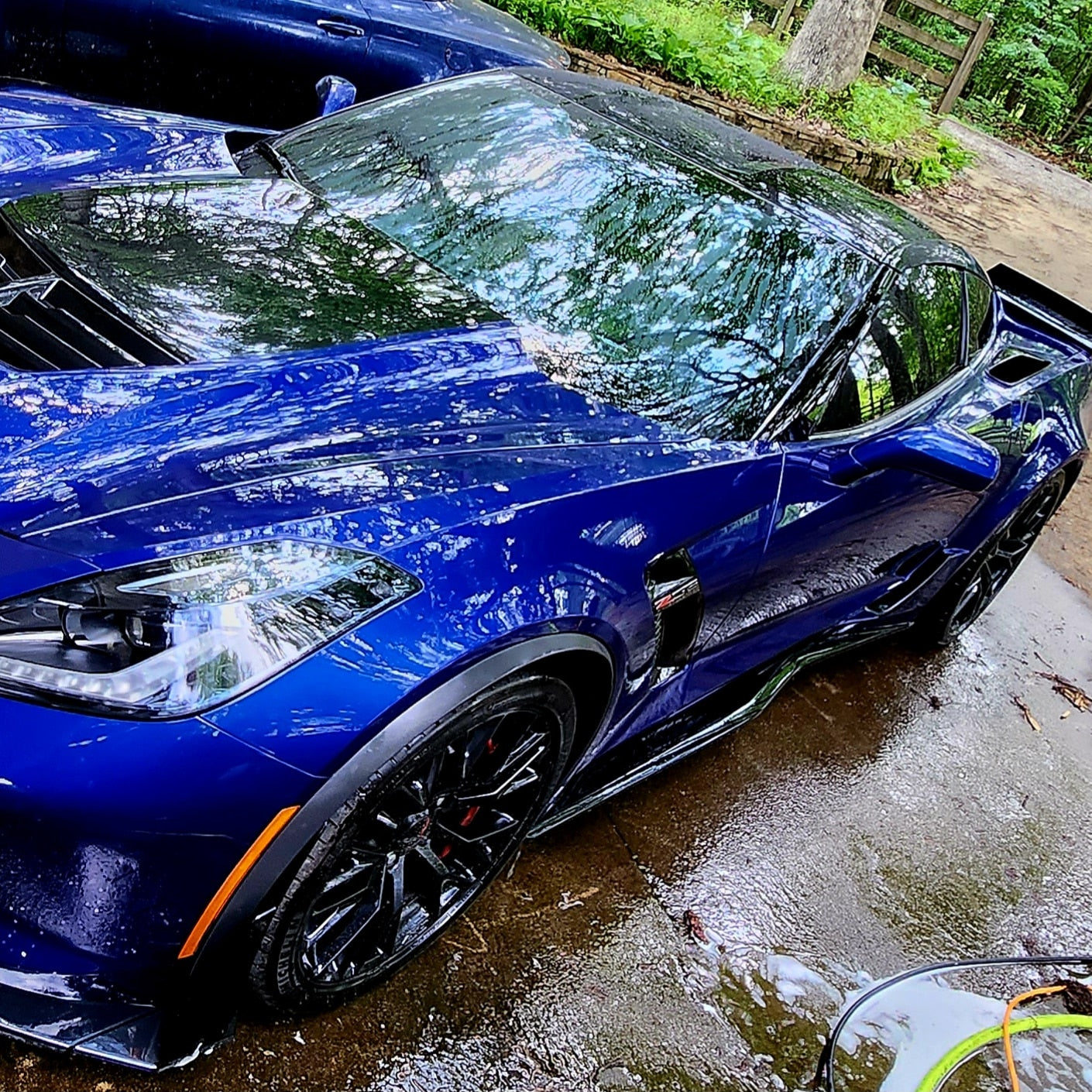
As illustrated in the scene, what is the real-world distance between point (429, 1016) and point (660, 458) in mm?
1195

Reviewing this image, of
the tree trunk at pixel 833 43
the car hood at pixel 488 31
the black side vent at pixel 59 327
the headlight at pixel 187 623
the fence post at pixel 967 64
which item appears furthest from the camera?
the fence post at pixel 967 64

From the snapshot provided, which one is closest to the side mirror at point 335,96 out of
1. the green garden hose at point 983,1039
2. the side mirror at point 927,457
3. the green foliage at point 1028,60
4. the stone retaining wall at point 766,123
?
the side mirror at point 927,457

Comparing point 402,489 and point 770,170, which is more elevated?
point 770,170

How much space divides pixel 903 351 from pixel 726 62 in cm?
710

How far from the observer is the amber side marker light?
1556 millimetres

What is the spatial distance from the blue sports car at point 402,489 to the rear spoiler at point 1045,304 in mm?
648

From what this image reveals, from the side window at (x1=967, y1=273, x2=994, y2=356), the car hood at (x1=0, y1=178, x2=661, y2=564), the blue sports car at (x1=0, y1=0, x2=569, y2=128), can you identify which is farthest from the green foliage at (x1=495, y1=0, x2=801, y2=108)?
the car hood at (x1=0, y1=178, x2=661, y2=564)

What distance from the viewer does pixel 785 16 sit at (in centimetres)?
1459

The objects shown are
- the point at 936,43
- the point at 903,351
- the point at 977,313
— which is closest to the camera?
the point at 903,351

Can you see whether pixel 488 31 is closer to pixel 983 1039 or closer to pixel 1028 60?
pixel 983 1039

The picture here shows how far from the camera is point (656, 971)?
7.76 ft

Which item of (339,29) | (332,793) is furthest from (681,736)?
(339,29)

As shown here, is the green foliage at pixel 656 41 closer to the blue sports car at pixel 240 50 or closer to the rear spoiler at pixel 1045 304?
the blue sports car at pixel 240 50

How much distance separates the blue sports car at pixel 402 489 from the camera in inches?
60.5
